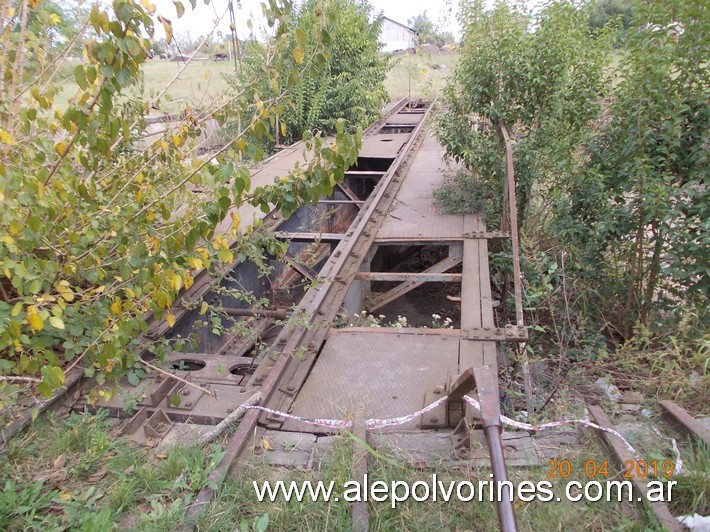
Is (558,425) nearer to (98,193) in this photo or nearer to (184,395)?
(184,395)

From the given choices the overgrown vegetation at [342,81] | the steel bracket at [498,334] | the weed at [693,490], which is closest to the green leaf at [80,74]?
the steel bracket at [498,334]

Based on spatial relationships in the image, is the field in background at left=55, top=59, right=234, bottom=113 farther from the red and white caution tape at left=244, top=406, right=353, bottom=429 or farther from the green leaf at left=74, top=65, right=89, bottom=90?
the red and white caution tape at left=244, top=406, right=353, bottom=429

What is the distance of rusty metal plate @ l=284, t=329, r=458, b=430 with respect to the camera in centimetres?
283

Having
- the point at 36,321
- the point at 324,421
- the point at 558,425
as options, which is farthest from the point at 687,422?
the point at 36,321

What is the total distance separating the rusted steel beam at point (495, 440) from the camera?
1.50 m

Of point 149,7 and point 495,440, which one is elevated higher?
point 149,7

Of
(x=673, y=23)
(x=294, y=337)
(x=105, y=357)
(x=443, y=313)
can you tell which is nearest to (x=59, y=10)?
(x=105, y=357)

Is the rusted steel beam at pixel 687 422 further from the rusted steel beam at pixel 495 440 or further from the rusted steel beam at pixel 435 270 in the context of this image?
the rusted steel beam at pixel 435 270

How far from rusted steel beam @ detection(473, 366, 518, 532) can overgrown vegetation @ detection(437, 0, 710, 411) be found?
214 cm

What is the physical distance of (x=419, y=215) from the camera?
5.87 metres

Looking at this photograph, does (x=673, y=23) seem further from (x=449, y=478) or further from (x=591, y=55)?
(x=449, y=478)

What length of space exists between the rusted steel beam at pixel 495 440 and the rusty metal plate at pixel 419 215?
3294 mm

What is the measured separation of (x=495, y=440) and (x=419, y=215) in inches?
171
